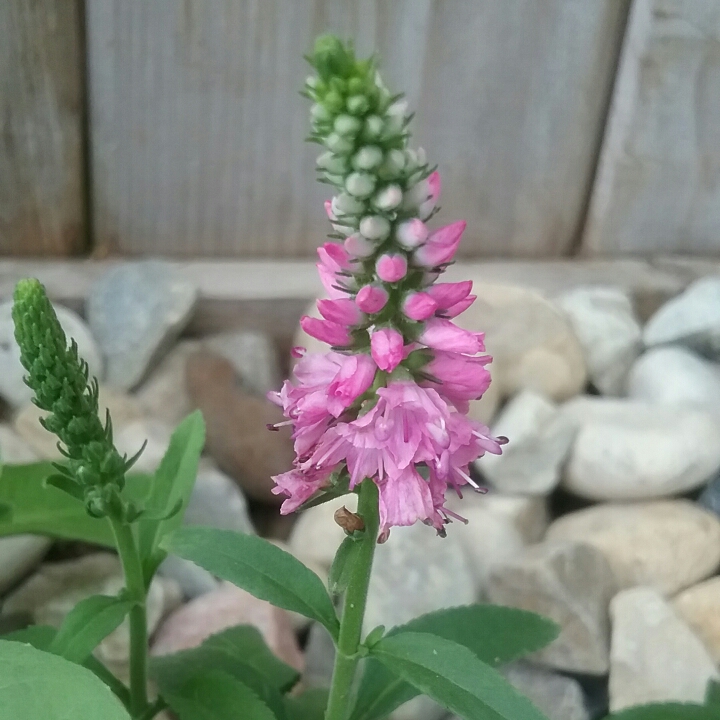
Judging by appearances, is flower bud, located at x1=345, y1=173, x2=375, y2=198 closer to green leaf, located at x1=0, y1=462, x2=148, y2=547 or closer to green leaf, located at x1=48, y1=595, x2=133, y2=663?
green leaf, located at x1=48, y1=595, x2=133, y2=663

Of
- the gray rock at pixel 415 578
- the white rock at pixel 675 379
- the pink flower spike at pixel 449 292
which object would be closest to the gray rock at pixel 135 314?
the gray rock at pixel 415 578

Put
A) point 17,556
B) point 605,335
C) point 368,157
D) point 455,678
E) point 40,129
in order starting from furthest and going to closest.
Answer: point 605,335 → point 40,129 → point 17,556 → point 455,678 → point 368,157

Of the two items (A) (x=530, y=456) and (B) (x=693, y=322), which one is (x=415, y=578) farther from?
(B) (x=693, y=322)

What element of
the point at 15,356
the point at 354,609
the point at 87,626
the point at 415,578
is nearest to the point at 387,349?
the point at 354,609

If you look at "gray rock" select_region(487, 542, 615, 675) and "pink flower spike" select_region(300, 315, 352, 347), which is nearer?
"pink flower spike" select_region(300, 315, 352, 347)

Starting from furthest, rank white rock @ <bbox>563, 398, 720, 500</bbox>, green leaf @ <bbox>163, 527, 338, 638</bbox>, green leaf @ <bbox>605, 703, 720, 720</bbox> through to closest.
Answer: white rock @ <bbox>563, 398, 720, 500</bbox>, green leaf @ <bbox>605, 703, 720, 720</bbox>, green leaf @ <bbox>163, 527, 338, 638</bbox>

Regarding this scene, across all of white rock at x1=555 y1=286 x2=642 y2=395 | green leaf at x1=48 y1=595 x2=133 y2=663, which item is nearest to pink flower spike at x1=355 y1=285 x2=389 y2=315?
green leaf at x1=48 y1=595 x2=133 y2=663
